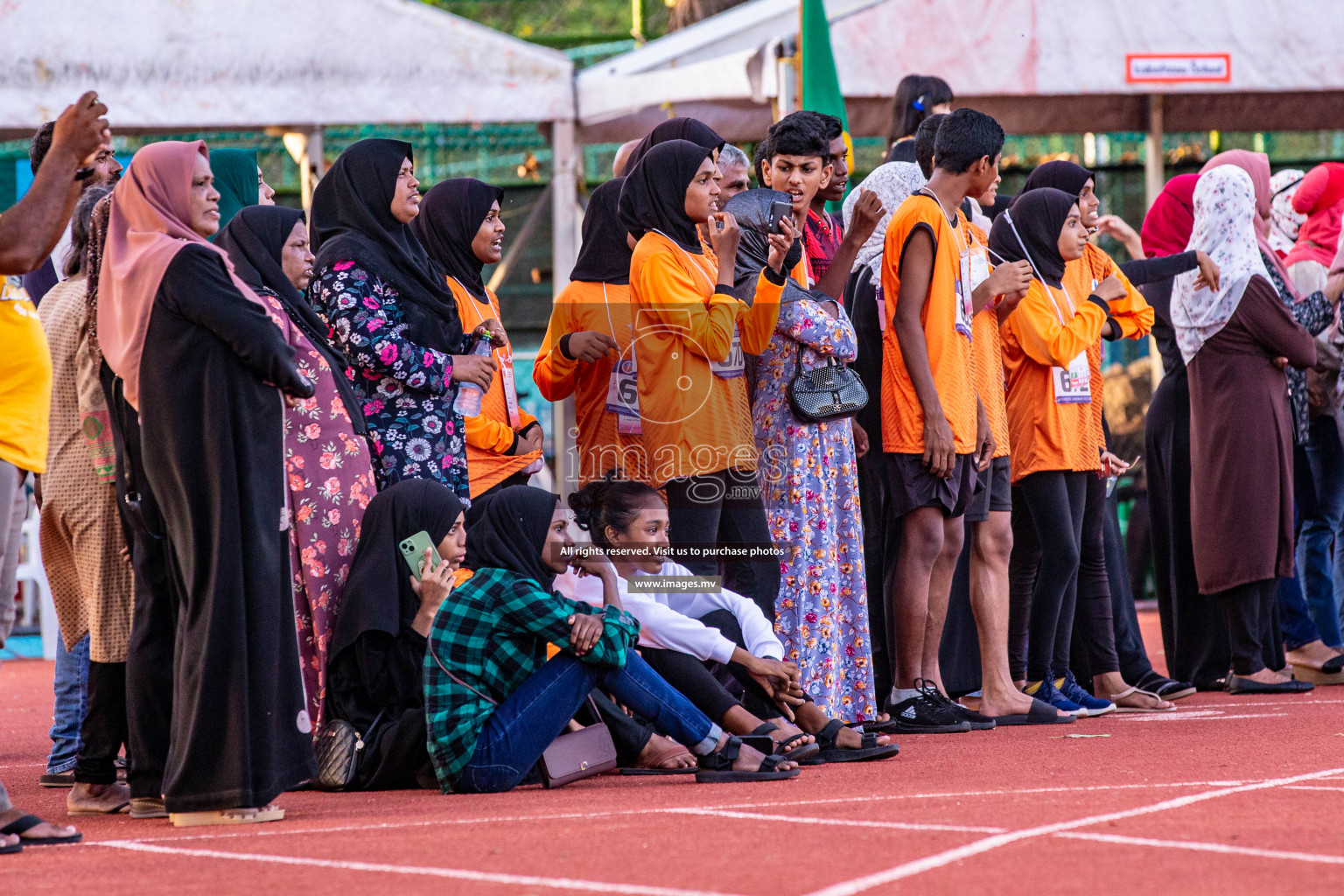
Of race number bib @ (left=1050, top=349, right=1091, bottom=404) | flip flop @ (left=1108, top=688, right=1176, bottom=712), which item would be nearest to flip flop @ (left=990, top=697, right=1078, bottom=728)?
flip flop @ (left=1108, top=688, right=1176, bottom=712)

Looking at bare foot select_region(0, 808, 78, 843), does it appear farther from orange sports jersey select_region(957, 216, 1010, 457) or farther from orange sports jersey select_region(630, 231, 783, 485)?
orange sports jersey select_region(957, 216, 1010, 457)

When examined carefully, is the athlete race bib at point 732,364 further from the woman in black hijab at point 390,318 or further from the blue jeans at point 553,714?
the blue jeans at point 553,714

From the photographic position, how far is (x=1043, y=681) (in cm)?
673

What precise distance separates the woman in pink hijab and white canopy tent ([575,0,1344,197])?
5.80 meters

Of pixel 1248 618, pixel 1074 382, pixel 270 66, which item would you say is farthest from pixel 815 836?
pixel 270 66

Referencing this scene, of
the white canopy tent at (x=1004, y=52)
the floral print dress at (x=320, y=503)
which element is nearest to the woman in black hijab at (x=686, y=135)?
the floral print dress at (x=320, y=503)

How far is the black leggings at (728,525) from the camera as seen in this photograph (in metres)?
5.43

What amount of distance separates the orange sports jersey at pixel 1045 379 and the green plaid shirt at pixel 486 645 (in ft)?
7.70

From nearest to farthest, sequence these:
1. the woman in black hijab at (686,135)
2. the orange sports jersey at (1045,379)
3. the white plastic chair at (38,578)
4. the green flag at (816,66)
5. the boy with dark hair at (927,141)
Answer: the woman in black hijab at (686,135)
the orange sports jersey at (1045,379)
the boy with dark hair at (927,141)
the green flag at (816,66)
the white plastic chair at (38,578)

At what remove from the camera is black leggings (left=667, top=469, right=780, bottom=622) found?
17.8 feet

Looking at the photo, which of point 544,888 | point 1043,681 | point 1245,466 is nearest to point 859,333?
point 1043,681

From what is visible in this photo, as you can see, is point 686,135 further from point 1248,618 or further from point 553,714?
point 1248,618

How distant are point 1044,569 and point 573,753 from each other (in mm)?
2457

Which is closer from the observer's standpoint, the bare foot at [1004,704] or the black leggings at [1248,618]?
the bare foot at [1004,704]
